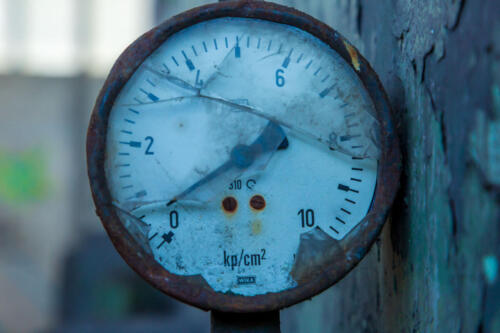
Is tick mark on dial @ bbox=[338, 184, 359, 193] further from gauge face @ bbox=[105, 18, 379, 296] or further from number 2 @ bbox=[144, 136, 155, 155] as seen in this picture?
number 2 @ bbox=[144, 136, 155, 155]

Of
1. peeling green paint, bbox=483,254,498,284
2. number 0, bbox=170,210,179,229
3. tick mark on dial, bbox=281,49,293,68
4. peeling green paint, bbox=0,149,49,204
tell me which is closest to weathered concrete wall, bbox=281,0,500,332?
peeling green paint, bbox=483,254,498,284

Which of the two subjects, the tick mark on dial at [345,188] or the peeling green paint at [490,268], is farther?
the tick mark on dial at [345,188]

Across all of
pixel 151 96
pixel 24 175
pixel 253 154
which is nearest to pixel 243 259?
pixel 253 154

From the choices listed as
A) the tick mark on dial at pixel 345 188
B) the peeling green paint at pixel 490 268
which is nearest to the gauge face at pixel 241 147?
the tick mark on dial at pixel 345 188

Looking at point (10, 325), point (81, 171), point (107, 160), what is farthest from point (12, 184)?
point (107, 160)

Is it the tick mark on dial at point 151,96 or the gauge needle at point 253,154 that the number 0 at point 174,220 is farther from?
the tick mark on dial at point 151,96

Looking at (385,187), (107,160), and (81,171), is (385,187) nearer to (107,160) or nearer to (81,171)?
(107,160)

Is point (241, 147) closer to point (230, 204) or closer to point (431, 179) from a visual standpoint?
point (230, 204)

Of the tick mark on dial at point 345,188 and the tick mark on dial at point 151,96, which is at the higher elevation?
the tick mark on dial at point 151,96
